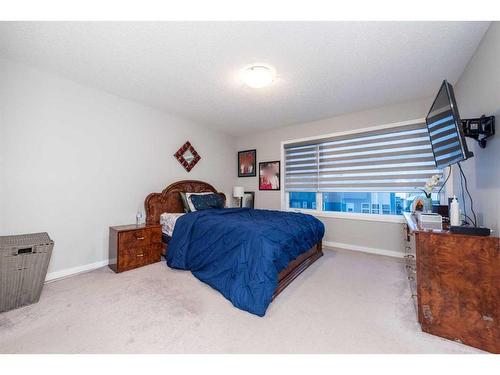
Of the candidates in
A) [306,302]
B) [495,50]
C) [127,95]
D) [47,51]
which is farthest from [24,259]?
[495,50]

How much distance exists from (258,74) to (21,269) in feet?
9.88

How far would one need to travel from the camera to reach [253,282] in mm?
1937

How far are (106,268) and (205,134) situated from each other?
2.98 m

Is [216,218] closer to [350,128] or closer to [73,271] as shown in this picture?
[73,271]

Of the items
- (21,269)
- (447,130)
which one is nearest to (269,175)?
(447,130)

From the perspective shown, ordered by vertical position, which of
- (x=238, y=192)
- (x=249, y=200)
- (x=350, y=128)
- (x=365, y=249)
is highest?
(x=350, y=128)

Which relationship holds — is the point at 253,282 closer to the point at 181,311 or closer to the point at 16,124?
the point at 181,311

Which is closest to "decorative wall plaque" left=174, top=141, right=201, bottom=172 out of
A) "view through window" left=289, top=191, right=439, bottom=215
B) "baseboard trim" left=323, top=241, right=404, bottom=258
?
"view through window" left=289, top=191, right=439, bottom=215

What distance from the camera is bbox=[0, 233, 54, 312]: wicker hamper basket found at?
1.84 meters

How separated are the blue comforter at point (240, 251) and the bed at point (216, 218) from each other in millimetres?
15

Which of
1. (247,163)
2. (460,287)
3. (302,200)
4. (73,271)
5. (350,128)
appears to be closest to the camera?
(460,287)

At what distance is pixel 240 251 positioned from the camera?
2184mm

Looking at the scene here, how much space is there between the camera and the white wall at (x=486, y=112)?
166 cm

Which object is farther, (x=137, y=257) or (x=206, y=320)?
(x=137, y=257)
